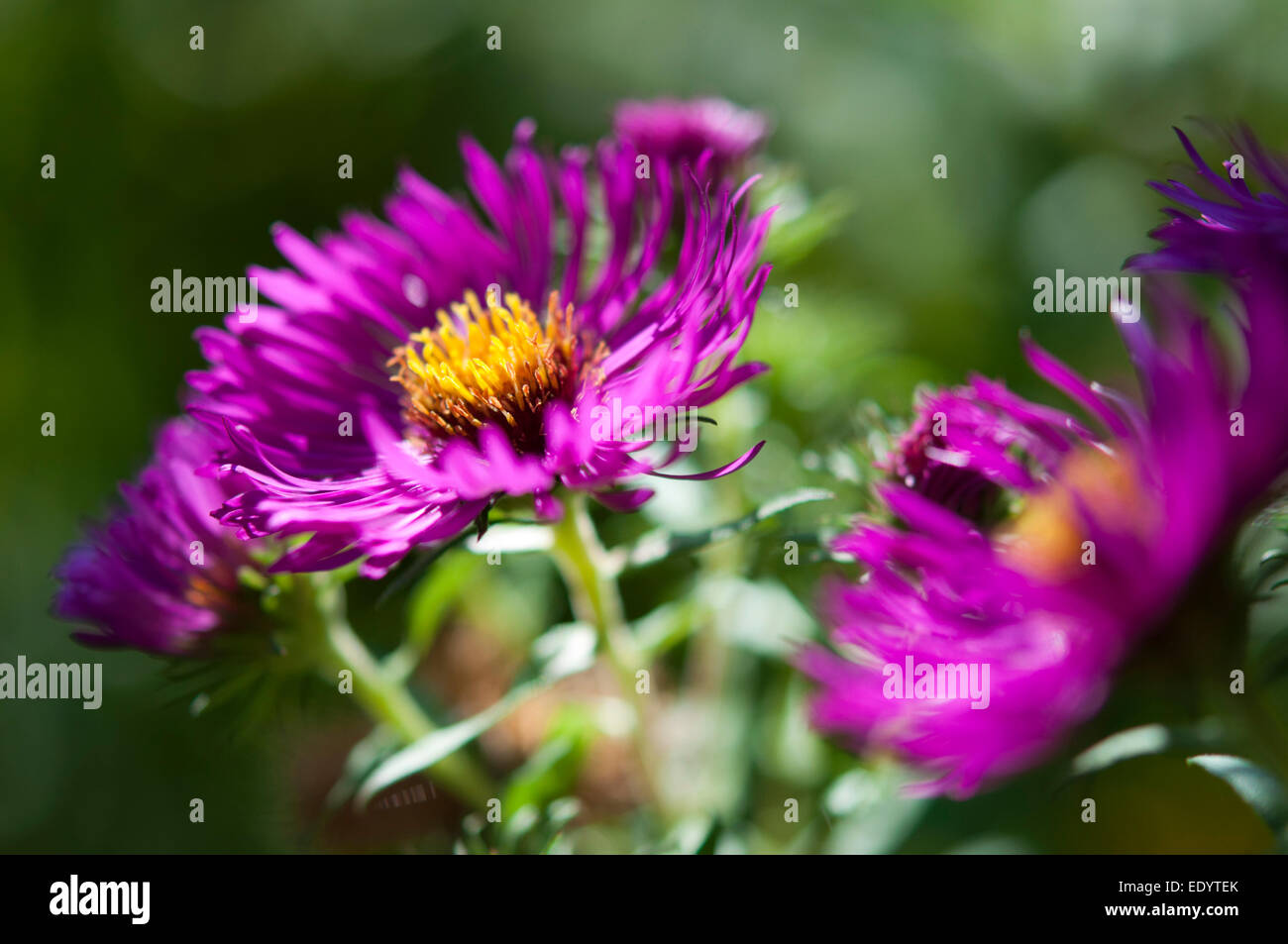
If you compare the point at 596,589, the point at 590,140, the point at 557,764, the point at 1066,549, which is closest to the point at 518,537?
the point at 596,589

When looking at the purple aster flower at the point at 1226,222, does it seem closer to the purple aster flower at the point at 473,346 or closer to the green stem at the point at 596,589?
the purple aster flower at the point at 473,346

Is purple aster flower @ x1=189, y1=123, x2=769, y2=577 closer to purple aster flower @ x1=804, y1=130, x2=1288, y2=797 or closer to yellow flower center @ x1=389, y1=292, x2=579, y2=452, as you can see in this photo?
yellow flower center @ x1=389, y1=292, x2=579, y2=452

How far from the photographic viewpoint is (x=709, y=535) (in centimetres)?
47

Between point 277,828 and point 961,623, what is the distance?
613 mm

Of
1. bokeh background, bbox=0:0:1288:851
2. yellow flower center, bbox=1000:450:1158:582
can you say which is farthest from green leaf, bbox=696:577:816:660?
yellow flower center, bbox=1000:450:1158:582

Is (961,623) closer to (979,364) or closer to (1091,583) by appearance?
(1091,583)

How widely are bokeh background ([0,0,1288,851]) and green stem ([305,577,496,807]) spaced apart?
0.04 metres

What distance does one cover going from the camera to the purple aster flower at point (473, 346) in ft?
1.46

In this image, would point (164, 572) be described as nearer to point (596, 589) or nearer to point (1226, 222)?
point (596, 589)

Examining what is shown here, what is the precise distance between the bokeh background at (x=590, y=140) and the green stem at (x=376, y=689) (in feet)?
0.13

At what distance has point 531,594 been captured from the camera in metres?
0.86

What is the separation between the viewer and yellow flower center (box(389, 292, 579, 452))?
584 mm

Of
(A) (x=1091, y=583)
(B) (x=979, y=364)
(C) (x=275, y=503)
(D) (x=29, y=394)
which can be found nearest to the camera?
(A) (x=1091, y=583)
